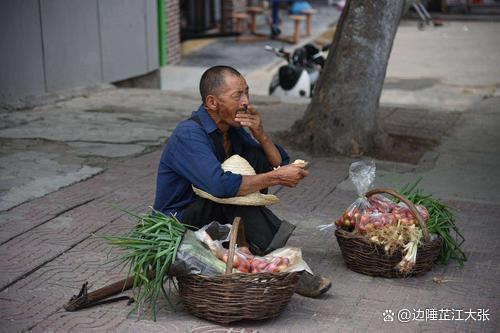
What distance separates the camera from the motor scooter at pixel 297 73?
36.8 feet

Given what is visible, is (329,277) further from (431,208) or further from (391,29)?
(391,29)

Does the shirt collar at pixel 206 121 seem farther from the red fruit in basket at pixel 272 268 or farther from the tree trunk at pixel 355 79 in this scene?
the tree trunk at pixel 355 79

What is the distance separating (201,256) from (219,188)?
1.23ft

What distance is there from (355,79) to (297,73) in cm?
331

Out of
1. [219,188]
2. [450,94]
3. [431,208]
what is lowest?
[450,94]

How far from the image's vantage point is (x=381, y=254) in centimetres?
459

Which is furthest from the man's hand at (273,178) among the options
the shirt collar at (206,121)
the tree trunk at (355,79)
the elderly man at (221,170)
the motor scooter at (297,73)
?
the motor scooter at (297,73)

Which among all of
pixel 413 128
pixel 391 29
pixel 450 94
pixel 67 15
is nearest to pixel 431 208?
pixel 391 29

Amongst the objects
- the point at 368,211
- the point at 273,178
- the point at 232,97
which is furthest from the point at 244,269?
the point at 368,211

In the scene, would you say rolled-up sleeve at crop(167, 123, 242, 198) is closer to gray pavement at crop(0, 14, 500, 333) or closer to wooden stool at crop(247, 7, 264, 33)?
gray pavement at crop(0, 14, 500, 333)

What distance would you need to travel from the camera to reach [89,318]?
407 centimetres

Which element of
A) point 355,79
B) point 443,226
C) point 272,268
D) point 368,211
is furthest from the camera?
point 355,79

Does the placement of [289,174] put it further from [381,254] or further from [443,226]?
[443,226]

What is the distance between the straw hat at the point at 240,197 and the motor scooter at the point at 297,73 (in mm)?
6985
